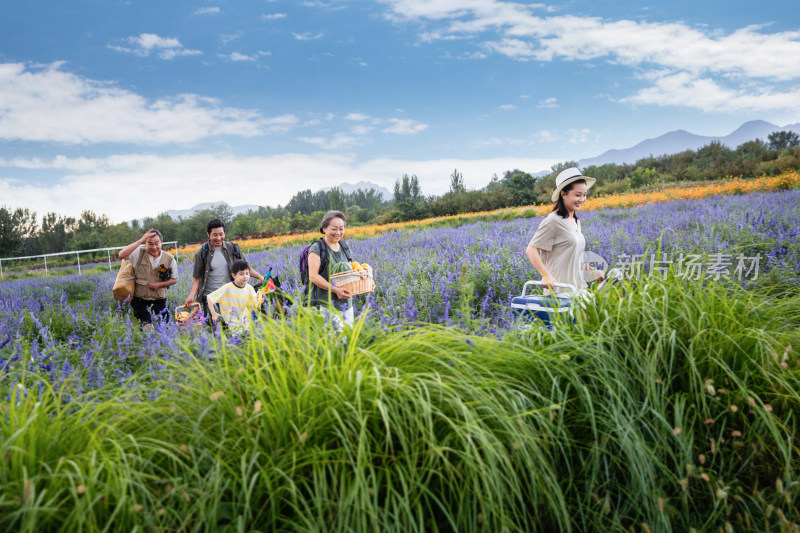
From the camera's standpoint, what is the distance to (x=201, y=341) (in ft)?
9.27

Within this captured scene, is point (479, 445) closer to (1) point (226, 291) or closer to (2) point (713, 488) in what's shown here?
(2) point (713, 488)

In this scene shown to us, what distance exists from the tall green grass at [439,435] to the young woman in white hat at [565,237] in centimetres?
111

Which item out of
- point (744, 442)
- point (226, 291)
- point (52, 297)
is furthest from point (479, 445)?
point (52, 297)

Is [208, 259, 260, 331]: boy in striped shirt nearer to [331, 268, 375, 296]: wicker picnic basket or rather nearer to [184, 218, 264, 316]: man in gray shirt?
[184, 218, 264, 316]: man in gray shirt

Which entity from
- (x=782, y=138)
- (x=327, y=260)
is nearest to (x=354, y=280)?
(x=327, y=260)

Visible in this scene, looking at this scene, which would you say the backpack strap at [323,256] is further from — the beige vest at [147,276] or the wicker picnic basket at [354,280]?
the beige vest at [147,276]

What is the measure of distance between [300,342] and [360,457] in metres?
0.70

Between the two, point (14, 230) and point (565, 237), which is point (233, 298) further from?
point (14, 230)

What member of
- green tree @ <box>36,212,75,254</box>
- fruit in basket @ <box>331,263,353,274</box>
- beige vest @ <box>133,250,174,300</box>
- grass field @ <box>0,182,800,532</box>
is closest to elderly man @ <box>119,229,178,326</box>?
beige vest @ <box>133,250,174,300</box>

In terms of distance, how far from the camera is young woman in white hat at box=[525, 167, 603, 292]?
4.01m

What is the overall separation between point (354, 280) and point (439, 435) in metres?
2.63

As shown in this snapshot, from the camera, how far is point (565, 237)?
4.02 metres

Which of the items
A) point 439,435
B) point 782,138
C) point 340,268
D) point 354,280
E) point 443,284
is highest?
point 782,138

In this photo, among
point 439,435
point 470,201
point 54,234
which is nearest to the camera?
point 439,435
